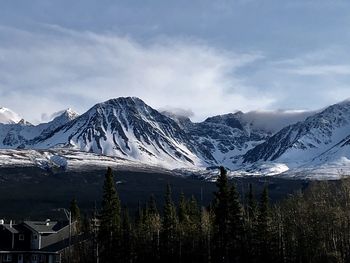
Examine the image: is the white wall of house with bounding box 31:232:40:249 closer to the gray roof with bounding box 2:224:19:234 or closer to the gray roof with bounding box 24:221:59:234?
the gray roof with bounding box 24:221:59:234

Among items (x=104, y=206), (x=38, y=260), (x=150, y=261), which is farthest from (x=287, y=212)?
(x=38, y=260)

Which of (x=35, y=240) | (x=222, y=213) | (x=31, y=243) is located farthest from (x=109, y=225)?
(x=31, y=243)

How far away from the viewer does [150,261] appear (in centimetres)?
11238

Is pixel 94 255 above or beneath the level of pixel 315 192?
beneath

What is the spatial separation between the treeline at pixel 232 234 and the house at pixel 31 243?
523 cm

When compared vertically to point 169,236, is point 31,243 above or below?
below

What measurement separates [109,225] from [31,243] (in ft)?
69.5

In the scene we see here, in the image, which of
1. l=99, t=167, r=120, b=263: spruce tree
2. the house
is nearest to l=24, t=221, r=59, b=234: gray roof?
the house

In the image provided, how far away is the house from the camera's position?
115 m

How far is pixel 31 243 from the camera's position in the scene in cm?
11750

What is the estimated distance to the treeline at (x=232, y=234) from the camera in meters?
95.3

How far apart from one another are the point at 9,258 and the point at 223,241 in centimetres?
4038

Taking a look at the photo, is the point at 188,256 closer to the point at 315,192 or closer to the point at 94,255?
the point at 94,255

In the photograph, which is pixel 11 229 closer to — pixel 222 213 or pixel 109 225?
pixel 109 225
